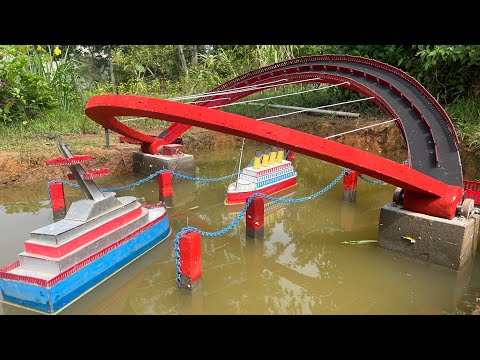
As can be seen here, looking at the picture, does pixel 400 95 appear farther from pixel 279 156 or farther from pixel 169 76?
pixel 169 76

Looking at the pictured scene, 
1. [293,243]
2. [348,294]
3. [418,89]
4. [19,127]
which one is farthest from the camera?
[19,127]

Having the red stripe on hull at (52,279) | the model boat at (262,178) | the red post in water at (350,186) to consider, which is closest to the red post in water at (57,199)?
the red stripe on hull at (52,279)

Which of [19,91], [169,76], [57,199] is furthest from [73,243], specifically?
[169,76]

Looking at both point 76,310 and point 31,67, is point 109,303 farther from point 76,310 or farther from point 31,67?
point 31,67

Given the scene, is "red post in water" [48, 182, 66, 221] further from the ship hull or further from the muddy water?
the ship hull

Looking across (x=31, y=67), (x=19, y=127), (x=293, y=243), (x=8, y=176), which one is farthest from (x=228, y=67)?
(x=293, y=243)

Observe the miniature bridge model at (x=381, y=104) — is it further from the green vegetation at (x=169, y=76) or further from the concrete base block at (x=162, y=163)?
the green vegetation at (x=169, y=76)

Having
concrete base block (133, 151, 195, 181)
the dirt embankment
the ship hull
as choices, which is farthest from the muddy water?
concrete base block (133, 151, 195, 181)
